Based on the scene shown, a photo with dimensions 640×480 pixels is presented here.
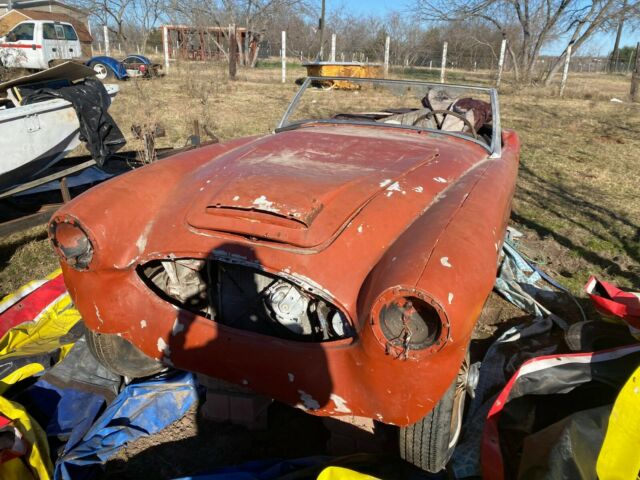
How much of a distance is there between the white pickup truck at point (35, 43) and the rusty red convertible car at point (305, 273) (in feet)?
51.8

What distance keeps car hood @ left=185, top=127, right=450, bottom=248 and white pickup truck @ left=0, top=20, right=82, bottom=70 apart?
1566cm

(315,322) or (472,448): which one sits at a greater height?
(315,322)

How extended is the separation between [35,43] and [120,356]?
655 inches

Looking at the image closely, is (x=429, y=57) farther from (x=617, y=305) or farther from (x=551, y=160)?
(x=617, y=305)

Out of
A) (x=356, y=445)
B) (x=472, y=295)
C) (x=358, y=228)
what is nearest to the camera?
(x=472, y=295)

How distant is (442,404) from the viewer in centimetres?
185

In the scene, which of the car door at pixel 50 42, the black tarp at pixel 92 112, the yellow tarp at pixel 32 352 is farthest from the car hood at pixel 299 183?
the car door at pixel 50 42

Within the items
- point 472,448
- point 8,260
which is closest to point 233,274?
point 472,448

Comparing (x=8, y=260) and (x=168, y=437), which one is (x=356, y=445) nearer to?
(x=168, y=437)

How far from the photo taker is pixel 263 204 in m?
2.06

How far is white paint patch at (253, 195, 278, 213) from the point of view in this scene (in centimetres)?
203

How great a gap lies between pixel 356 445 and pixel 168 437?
92cm

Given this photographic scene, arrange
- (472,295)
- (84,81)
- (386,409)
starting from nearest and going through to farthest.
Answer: (472,295) < (386,409) < (84,81)

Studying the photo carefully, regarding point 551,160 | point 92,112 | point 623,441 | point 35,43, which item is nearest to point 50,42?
point 35,43
